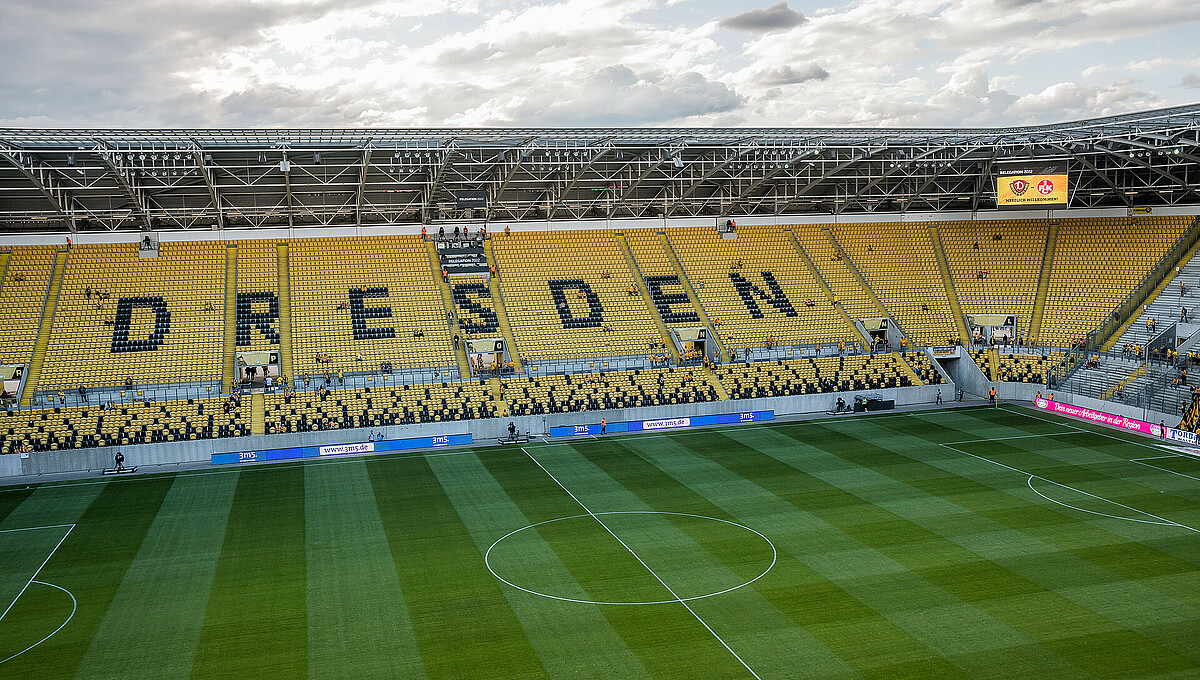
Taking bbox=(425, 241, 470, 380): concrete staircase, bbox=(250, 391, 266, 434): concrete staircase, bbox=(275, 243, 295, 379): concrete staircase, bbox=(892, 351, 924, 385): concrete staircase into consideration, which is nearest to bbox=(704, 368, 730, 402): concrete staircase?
bbox=(892, 351, 924, 385): concrete staircase

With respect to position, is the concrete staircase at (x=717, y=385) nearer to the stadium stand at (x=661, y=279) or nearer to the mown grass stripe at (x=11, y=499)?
the stadium stand at (x=661, y=279)

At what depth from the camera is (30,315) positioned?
43625 mm

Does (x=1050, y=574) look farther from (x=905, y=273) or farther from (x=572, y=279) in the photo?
(x=905, y=273)

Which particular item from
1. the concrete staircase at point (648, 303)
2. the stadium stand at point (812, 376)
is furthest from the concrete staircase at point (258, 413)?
the stadium stand at point (812, 376)

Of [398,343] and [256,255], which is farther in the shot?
[256,255]

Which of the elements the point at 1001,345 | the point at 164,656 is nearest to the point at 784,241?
the point at 1001,345

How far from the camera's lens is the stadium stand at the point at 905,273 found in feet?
A: 168

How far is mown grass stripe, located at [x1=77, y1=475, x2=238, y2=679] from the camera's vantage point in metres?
17.6

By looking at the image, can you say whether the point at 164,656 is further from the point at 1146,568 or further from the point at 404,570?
the point at 1146,568

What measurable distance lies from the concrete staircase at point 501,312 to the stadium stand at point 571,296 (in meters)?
0.26

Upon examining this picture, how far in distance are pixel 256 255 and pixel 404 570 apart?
32.6m

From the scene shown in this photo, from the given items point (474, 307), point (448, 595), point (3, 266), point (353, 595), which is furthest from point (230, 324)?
point (448, 595)

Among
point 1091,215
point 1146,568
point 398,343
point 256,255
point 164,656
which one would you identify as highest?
point 1091,215

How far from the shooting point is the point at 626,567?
22562mm
